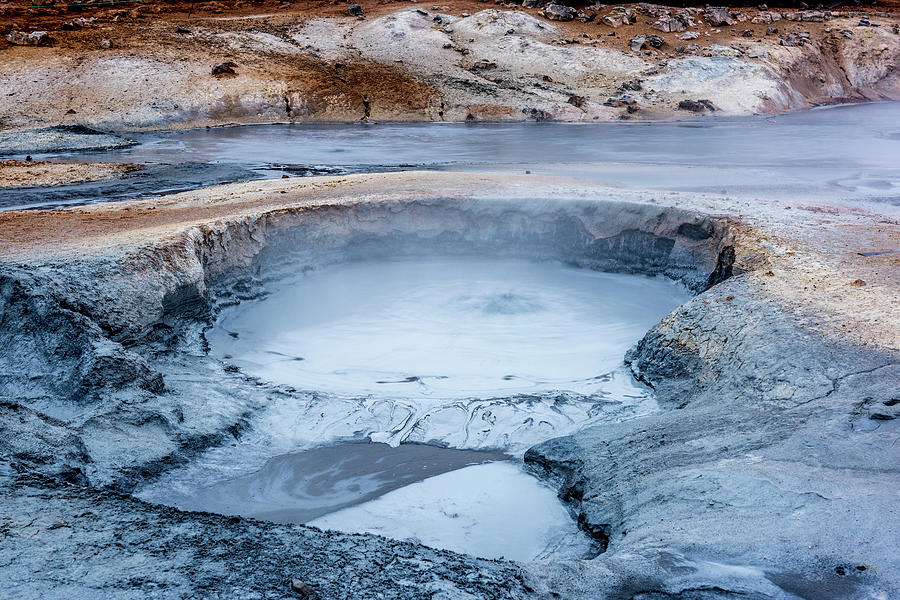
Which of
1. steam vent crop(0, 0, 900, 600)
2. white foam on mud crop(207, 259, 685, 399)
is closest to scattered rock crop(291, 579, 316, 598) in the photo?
steam vent crop(0, 0, 900, 600)

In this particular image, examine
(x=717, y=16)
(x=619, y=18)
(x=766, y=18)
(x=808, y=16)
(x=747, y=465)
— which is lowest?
(x=747, y=465)

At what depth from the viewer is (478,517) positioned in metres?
4.28

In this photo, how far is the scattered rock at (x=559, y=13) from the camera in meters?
23.0

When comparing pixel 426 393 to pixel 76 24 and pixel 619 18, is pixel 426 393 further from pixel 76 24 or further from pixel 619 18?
pixel 619 18

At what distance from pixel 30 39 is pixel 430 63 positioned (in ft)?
32.4

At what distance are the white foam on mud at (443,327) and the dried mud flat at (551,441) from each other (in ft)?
1.00

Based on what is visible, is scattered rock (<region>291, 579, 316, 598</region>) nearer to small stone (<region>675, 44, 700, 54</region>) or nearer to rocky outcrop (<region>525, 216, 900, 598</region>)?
rocky outcrop (<region>525, 216, 900, 598</region>)

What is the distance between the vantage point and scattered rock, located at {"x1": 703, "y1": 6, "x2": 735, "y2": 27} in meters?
23.3

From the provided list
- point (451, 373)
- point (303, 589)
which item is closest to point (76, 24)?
point (451, 373)

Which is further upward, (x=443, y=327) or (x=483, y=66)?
(x=483, y=66)

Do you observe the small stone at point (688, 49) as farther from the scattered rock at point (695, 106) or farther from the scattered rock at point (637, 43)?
the scattered rock at point (695, 106)

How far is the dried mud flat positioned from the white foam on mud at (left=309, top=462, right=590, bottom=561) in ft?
0.52

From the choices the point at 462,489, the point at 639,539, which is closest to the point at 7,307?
the point at 462,489

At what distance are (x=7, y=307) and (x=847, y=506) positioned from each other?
4877mm
